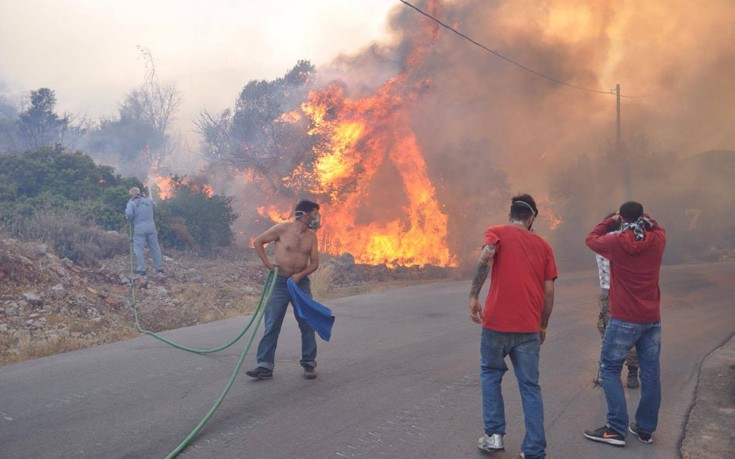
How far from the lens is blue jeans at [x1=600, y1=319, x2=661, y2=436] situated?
4.63 m

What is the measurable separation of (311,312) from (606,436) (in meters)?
2.92

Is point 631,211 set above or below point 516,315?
above

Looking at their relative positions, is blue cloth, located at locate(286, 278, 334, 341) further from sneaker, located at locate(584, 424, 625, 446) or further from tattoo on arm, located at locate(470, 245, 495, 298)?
sneaker, located at locate(584, 424, 625, 446)

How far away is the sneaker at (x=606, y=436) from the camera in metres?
4.60

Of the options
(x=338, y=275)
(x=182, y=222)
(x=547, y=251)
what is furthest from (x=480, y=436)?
(x=182, y=222)

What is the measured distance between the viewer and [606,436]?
4.63 m

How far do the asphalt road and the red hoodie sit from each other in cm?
108

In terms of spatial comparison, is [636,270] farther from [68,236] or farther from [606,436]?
[68,236]

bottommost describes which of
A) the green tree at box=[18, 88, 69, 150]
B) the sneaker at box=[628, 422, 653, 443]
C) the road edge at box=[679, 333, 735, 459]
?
the road edge at box=[679, 333, 735, 459]

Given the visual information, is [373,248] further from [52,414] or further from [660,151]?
[660,151]

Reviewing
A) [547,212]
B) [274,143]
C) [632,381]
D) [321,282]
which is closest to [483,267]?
[632,381]

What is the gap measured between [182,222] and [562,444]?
14.8 meters

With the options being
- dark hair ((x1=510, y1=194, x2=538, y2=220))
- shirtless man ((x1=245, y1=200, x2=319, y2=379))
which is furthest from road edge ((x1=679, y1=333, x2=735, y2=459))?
shirtless man ((x1=245, y1=200, x2=319, y2=379))

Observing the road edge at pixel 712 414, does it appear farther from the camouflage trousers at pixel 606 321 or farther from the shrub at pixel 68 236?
the shrub at pixel 68 236
